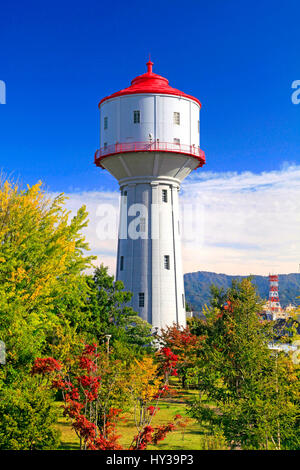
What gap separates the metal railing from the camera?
41.9 m

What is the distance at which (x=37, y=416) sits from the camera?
18.1 m

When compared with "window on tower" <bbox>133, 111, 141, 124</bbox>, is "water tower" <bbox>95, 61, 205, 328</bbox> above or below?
below

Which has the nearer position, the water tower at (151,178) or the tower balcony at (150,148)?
the tower balcony at (150,148)

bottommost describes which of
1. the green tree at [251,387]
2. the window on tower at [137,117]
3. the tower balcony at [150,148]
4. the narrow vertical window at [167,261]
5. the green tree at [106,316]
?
the green tree at [251,387]

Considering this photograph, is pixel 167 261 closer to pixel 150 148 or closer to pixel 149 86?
pixel 150 148

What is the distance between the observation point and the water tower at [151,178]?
140 feet

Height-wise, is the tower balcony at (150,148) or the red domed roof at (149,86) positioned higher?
the red domed roof at (149,86)

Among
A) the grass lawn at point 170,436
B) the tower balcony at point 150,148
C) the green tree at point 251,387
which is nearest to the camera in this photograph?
the green tree at point 251,387

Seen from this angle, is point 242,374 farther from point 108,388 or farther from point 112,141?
point 112,141

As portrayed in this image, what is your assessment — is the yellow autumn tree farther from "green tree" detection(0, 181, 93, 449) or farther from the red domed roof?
the red domed roof

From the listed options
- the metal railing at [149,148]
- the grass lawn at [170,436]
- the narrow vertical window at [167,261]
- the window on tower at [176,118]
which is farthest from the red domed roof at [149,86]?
the grass lawn at [170,436]

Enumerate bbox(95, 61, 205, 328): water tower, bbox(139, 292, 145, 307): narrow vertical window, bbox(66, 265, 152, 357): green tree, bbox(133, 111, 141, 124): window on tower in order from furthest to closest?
bbox(133, 111, 141, 124): window on tower < bbox(139, 292, 145, 307): narrow vertical window < bbox(95, 61, 205, 328): water tower < bbox(66, 265, 152, 357): green tree

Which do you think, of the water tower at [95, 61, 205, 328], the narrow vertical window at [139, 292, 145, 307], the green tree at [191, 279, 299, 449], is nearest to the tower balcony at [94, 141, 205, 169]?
the water tower at [95, 61, 205, 328]

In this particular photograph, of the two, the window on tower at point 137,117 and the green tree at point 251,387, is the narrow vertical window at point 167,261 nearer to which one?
the window on tower at point 137,117
